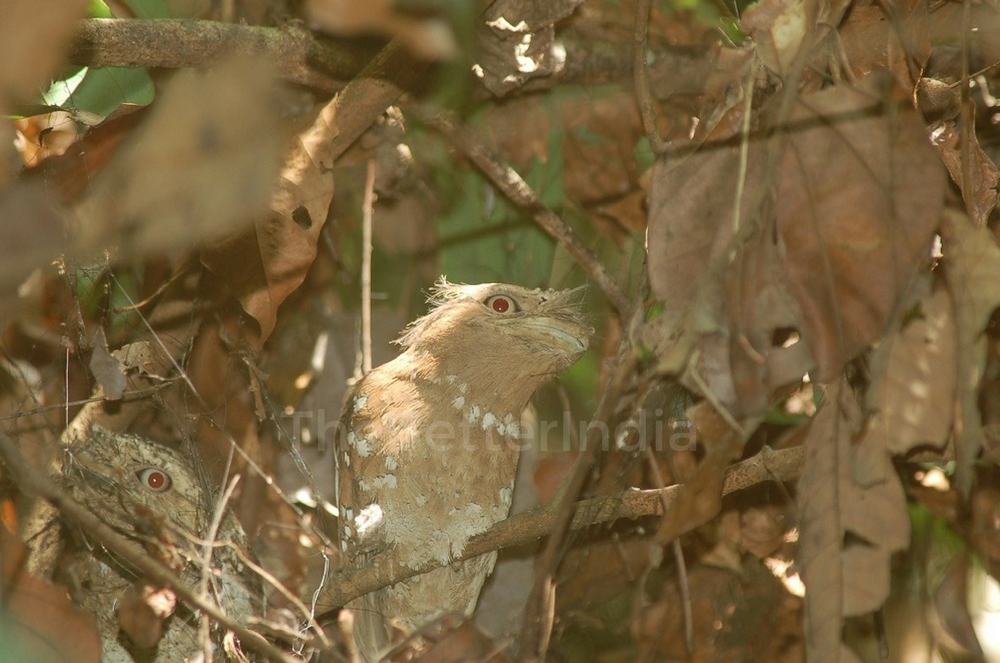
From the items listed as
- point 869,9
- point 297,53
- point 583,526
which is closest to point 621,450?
point 583,526

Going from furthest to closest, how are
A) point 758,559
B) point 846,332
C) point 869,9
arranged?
point 758,559
point 869,9
point 846,332

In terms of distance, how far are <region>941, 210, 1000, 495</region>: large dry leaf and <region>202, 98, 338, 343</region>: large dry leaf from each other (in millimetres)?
1660

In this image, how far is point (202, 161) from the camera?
170 cm

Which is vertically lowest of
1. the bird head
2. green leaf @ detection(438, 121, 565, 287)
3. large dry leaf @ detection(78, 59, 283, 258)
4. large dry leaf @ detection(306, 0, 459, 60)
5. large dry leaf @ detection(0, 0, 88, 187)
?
green leaf @ detection(438, 121, 565, 287)

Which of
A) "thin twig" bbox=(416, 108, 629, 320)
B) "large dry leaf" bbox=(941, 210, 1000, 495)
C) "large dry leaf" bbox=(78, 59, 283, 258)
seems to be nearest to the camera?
"large dry leaf" bbox=(78, 59, 283, 258)

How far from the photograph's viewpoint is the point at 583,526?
2369 mm

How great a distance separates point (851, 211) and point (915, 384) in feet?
1.22

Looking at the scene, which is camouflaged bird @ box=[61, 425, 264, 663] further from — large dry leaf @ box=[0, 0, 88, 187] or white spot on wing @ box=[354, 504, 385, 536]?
large dry leaf @ box=[0, 0, 88, 187]

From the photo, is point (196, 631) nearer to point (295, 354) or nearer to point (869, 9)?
point (295, 354)

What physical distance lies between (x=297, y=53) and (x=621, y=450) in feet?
5.03

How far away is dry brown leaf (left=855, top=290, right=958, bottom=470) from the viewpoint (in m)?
1.83

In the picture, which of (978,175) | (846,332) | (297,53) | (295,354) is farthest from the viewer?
(295,354)

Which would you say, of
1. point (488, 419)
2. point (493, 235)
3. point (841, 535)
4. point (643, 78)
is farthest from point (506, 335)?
point (841, 535)

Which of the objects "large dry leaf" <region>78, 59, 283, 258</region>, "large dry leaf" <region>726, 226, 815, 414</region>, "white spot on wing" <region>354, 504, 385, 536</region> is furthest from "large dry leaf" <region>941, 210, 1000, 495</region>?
"white spot on wing" <region>354, 504, 385, 536</region>
